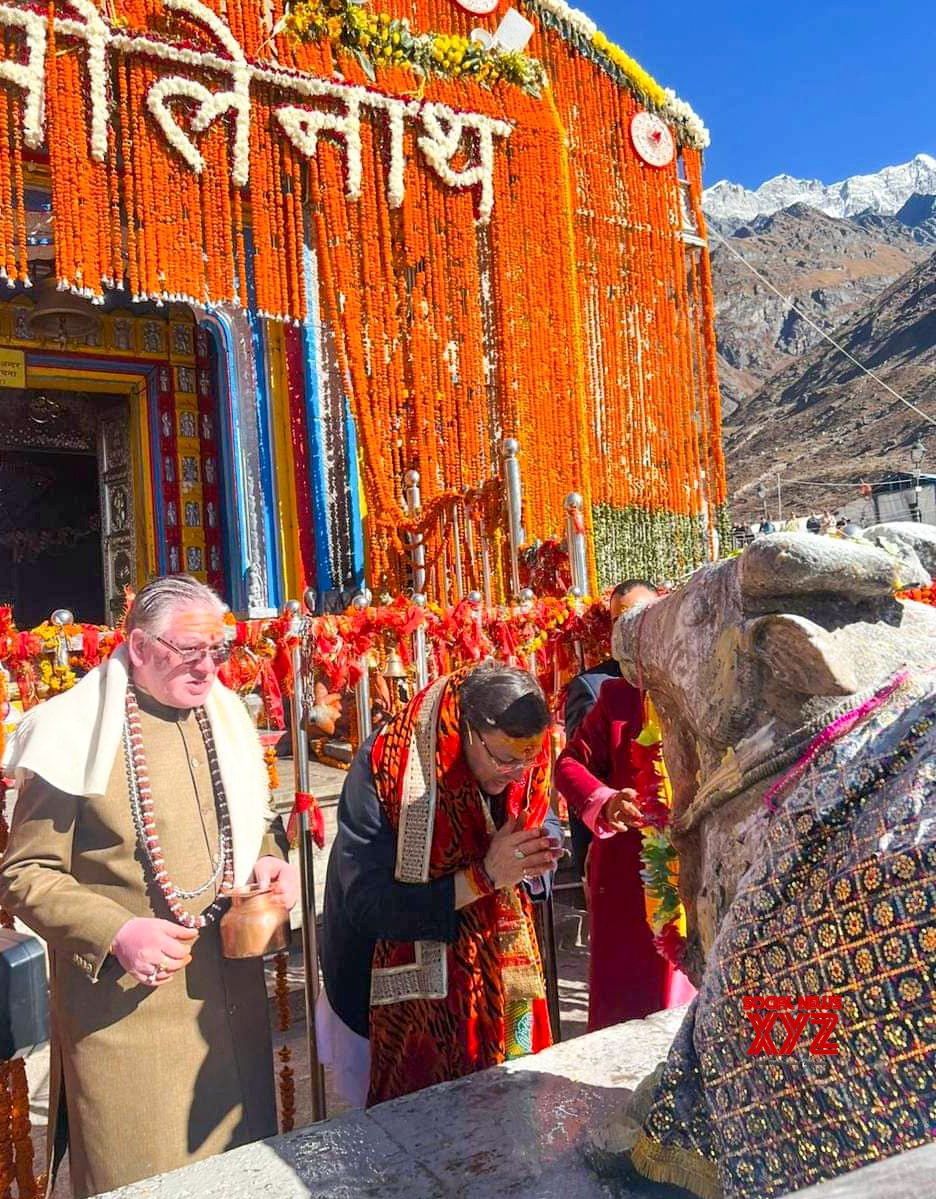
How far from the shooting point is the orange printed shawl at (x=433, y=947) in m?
2.15

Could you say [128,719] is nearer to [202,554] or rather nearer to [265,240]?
[265,240]

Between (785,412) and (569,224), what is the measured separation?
167 ft

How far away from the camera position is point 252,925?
2.17 meters

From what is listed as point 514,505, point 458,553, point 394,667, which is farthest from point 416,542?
point 394,667

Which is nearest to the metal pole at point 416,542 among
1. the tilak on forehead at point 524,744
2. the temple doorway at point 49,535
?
the tilak on forehead at point 524,744

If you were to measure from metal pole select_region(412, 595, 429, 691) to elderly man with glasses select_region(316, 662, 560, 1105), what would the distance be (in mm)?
1120

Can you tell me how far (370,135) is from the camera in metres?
6.53

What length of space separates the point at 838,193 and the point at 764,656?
137 metres

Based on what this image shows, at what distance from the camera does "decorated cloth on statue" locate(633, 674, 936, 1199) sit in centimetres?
105

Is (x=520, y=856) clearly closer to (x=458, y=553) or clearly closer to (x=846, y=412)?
(x=458, y=553)

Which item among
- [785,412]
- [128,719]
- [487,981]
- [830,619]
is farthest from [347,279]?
[785,412]

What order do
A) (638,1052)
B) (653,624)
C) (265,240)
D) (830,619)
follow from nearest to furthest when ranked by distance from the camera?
1. (830,619)
2. (653,624)
3. (638,1052)
4. (265,240)

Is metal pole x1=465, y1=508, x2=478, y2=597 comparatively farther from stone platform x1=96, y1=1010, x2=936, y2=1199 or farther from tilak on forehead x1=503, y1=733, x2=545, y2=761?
stone platform x1=96, y1=1010, x2=936, y2=1199

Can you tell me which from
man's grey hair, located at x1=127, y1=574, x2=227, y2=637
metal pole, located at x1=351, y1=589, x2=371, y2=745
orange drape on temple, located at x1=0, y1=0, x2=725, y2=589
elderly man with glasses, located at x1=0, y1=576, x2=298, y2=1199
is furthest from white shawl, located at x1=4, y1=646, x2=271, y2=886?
orange drape on temple, located at x1=0, y1=0, x2=725, y2=589
